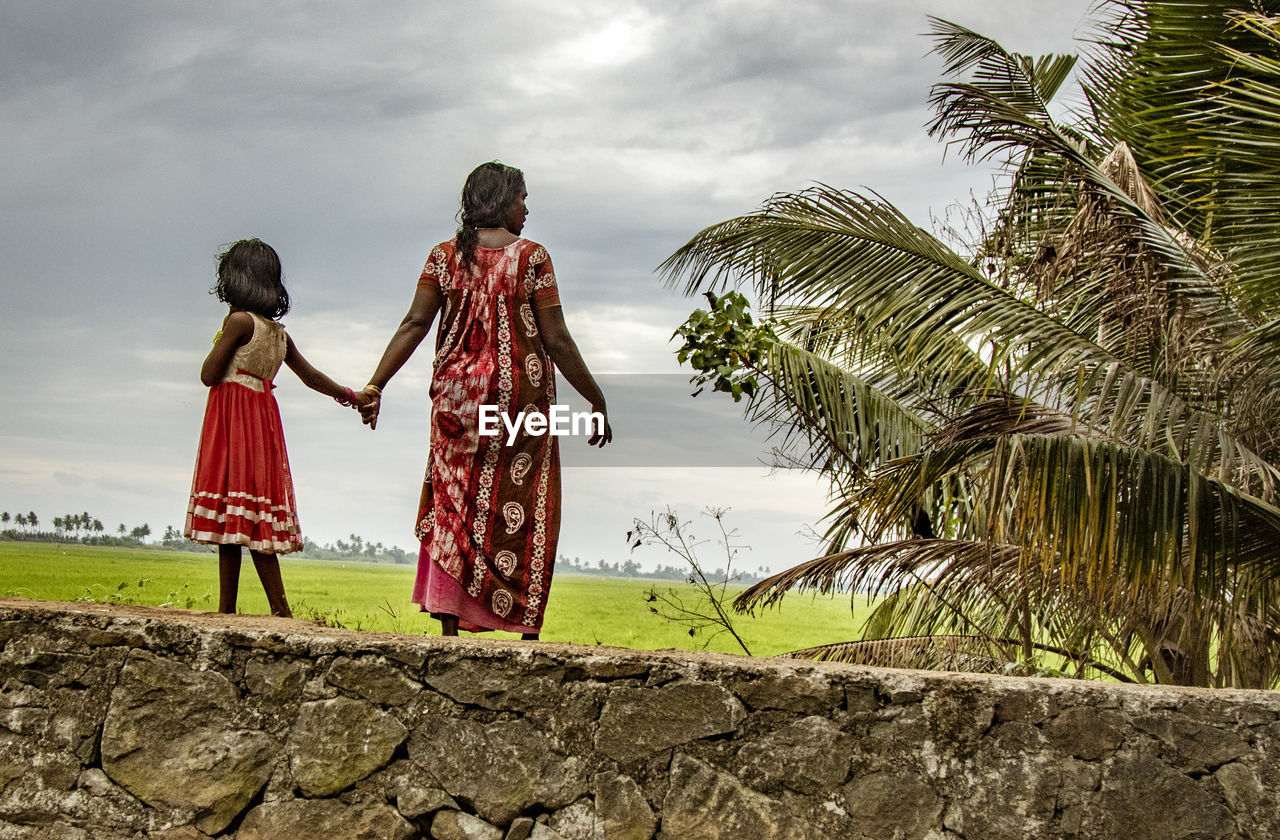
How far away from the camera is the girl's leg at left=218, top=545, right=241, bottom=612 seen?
4.43m

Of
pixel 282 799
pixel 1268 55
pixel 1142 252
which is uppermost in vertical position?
pixel 1268 55

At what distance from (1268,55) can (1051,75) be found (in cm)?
164

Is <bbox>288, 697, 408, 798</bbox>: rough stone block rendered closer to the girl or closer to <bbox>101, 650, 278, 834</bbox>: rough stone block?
<bbox>101, 650, 278, 834</bbox>: rough stone block

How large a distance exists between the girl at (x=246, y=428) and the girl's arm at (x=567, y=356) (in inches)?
31.2

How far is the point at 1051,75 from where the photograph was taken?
7801mm

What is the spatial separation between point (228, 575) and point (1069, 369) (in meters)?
4.22

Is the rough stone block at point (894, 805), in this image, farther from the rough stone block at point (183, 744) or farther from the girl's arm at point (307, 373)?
the girl's arm at point (307, 373)

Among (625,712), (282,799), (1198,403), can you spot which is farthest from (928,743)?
(1198,403)

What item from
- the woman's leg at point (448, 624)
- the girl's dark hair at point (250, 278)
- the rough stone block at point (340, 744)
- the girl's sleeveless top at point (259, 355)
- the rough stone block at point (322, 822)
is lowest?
the rough stone block at point (322, 822)

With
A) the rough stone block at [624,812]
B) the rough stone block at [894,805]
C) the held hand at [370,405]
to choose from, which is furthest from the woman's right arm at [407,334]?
the rough stone block at [894,805]

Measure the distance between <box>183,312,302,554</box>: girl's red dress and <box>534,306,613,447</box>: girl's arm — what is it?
1.15 meters

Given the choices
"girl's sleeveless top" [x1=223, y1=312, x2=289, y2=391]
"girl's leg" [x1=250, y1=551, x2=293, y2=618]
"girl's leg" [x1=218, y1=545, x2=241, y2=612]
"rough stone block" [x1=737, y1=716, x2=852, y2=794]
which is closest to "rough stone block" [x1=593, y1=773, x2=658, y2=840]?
"rough stone block" [x1=737, y1=716, x2=852, y2=794]

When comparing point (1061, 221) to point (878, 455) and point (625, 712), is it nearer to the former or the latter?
point (878, 455)

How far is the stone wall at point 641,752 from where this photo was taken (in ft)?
11.0
